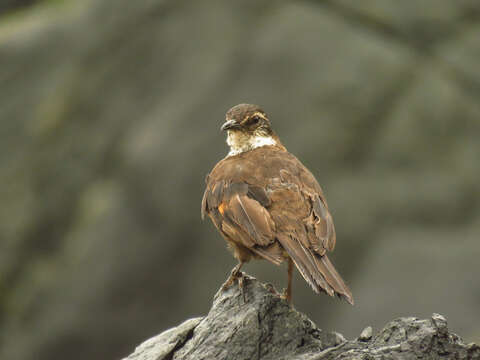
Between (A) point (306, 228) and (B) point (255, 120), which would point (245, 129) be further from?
(A) point (306, 228)

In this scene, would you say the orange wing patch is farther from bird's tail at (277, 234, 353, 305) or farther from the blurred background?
the blurred background

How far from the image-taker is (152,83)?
43.8 feet

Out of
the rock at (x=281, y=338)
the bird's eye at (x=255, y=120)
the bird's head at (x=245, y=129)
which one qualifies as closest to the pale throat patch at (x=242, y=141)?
the bird's head at (x=245, y=129)

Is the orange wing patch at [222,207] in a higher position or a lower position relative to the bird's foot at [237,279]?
higher

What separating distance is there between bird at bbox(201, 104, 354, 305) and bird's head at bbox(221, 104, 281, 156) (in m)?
0.29

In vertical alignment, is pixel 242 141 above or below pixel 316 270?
above

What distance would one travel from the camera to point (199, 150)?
500 inches

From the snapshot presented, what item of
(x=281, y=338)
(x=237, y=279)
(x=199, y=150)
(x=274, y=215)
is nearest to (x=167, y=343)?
(x=237, y=279)

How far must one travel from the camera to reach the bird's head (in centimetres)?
737

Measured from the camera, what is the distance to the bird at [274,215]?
573 cm

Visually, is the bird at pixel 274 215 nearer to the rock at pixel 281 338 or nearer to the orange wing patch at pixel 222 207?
the orange wing patch at pixel 222 207

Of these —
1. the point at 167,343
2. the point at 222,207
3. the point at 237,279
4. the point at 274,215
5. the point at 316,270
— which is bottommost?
the point at 316,270

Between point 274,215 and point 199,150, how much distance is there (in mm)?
6711

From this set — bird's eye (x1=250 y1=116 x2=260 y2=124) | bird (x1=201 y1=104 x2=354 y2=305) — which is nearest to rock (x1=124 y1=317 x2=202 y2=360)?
bird (x1=201 y1=104 x2=354 y2=305)
